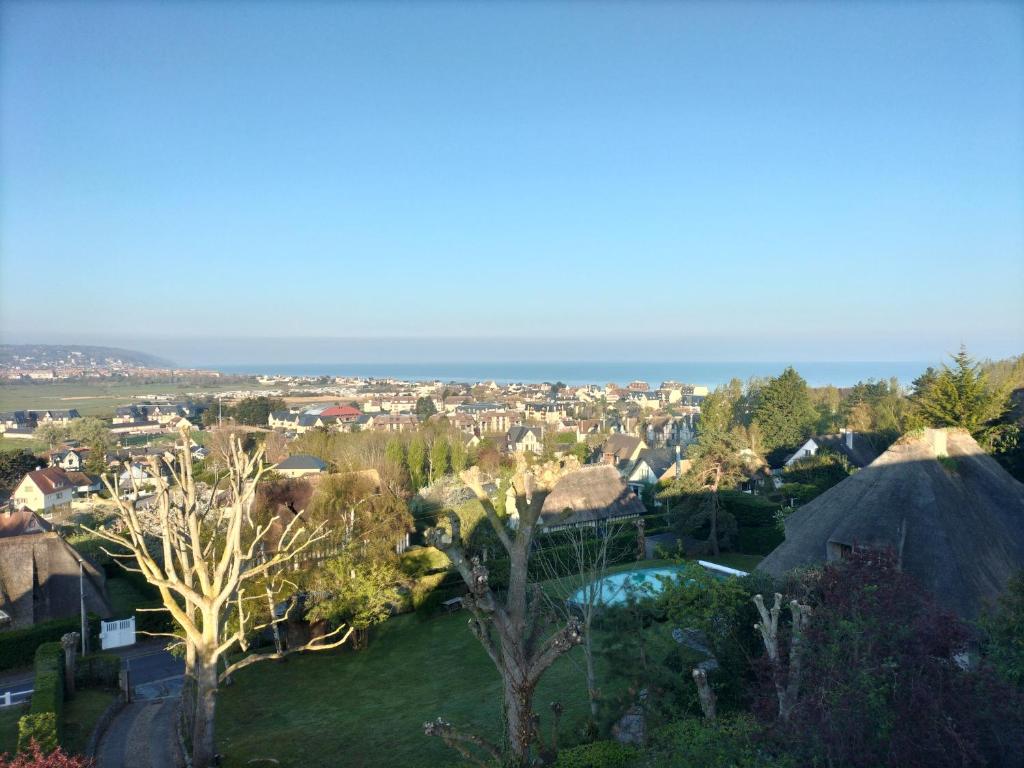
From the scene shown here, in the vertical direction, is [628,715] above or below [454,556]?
below

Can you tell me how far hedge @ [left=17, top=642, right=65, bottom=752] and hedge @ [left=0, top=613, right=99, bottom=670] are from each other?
4629 millimetres

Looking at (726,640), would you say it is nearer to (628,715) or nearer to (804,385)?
(628,715)

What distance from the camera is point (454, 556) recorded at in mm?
6938

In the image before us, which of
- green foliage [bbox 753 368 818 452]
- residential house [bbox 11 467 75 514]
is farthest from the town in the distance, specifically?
green foliage [bbox 753 368 818 452]

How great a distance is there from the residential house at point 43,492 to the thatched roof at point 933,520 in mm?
47950

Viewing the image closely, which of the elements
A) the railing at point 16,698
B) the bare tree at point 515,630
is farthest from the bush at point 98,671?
the bare tree at point 515,630

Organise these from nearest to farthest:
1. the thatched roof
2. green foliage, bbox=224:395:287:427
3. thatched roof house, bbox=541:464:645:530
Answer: the thatched roof, thatched roof house, bbox=541:464:645:530, green foliage, bbox=224:395:287:427

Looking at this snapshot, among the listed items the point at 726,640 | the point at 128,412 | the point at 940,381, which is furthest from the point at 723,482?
the point at 128,412

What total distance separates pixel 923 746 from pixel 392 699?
12.0m

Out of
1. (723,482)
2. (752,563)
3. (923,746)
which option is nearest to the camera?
(923,746)

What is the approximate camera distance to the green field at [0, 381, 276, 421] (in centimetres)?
13500

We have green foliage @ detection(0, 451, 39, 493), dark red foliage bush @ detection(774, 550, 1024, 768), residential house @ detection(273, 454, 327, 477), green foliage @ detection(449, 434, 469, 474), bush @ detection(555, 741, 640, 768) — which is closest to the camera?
dark red foliage bush @ detection(774, 550, 1024, 768)

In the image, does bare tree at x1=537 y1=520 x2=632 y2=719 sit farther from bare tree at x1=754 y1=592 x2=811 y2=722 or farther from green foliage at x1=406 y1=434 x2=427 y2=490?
green foliage at x1=406 y1=434 x2=427 y2=490

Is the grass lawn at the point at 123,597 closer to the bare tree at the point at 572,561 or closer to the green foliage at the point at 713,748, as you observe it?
the bare tree at the point at 572,561
